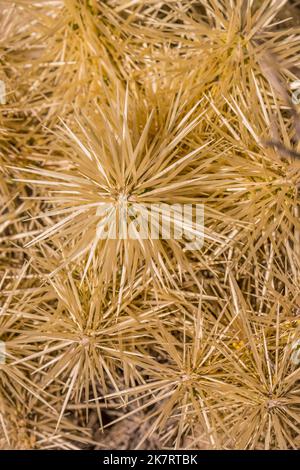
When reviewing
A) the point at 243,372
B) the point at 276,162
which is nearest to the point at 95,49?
the point at 276,162

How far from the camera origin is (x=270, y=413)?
69cm

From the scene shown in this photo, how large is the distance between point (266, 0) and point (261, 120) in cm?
13

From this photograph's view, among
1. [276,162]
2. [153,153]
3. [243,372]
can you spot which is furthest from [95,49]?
[243,372]

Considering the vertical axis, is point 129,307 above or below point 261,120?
below

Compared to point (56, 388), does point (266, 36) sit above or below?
above

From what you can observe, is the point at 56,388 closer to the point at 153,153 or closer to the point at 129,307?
the point at 129,307

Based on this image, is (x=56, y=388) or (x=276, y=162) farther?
(x=56, y=388)

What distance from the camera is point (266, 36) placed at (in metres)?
0.70

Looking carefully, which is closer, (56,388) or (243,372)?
(243,372)

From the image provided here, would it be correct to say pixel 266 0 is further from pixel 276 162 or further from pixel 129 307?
pixel 129 307

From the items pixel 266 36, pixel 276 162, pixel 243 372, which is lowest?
pixel 243 372
